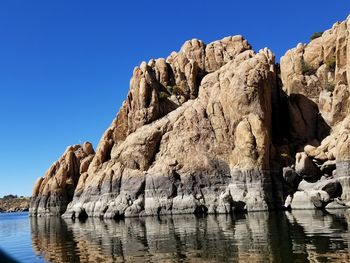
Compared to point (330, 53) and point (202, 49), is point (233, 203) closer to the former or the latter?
point (330, 53)

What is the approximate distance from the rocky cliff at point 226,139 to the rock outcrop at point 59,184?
41 cm

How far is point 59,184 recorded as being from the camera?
96.7m

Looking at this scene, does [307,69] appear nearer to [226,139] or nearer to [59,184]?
[226,139]

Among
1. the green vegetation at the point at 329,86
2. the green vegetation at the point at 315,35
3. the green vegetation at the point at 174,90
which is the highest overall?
the green vegetation at the point at 315,35

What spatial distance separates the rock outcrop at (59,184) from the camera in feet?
314

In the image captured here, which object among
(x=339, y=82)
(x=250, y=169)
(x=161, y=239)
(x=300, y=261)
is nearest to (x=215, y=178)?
(x=250, y=169)

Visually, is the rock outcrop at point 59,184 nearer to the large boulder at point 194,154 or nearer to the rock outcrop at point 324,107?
the large boulder at point 194,154

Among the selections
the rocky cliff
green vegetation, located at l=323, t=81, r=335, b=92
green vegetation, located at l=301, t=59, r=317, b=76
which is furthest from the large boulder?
green vegetation, located at l=323, t=81, r=335, b=92

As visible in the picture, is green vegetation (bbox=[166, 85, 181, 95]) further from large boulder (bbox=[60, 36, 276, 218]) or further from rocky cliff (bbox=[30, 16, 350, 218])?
large boulder (bbox=[60, 36, 276, 218])

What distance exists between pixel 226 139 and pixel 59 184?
45780 mm

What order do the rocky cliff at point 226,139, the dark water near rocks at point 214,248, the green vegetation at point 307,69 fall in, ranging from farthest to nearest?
the green vegetation at point 307,69
the rocky cliff at point 226,139
the dark water near rocks at point 214,248

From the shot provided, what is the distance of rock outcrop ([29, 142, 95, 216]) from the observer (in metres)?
95.6

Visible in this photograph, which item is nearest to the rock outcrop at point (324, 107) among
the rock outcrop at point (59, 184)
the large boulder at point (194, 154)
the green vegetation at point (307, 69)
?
the green vegetation at point (307, 69)

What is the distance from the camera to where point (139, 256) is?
83.1 ft
